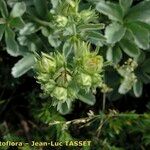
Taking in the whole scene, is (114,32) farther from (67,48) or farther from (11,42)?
(11,42)

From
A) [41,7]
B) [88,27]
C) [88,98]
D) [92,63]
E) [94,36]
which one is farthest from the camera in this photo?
[41,7]

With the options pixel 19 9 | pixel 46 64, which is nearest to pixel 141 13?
pixel 19 9

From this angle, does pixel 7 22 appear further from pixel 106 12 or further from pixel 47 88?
pixel 47 88

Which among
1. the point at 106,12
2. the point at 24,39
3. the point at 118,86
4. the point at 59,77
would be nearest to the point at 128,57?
the point at 118,86

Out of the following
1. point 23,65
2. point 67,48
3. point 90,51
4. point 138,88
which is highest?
point 67,48

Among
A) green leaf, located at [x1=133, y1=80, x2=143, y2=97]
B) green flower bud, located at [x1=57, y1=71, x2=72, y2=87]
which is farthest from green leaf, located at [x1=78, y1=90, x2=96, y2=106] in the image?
green flower bud, located at [x1=57, y1=71, x2=72, y2=87]

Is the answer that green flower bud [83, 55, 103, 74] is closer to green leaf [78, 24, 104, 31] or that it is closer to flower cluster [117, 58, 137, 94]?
green leaf [78, 24, 104, 31]
